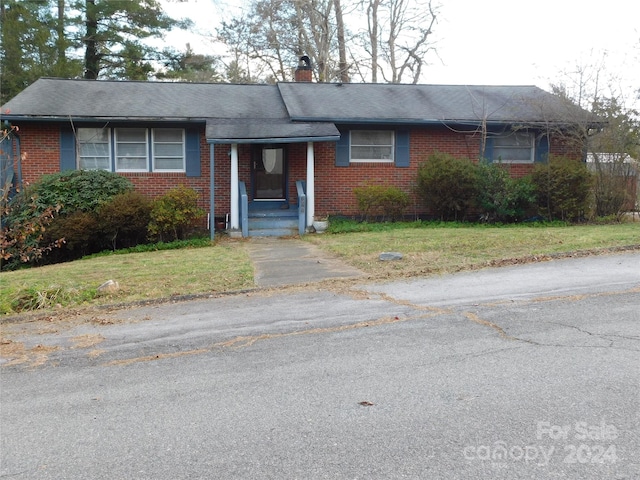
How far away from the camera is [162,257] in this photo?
41.1ft

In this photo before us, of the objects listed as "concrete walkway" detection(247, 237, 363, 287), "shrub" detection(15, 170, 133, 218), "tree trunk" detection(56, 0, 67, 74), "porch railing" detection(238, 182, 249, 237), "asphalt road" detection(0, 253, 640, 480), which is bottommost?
"asphalt road" detection(0, 253, 640, 480)

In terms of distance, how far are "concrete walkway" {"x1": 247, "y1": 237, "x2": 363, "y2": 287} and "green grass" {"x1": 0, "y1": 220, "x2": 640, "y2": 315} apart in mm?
231

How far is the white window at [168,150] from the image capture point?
1702 cm

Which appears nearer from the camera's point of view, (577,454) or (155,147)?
(577,454)

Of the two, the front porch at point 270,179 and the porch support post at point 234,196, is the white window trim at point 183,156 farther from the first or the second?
the porch support post at point 234,196

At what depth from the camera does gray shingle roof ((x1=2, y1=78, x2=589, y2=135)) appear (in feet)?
53.3

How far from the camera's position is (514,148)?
18.2 metres

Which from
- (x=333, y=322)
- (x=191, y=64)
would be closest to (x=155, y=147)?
(x=333, y=322)

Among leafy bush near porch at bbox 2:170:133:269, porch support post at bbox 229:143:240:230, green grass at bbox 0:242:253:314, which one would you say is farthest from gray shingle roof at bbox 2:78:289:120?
green grass at bbox 0:242:253:314

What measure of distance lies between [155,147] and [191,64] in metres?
17.8

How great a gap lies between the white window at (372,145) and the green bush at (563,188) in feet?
13.2

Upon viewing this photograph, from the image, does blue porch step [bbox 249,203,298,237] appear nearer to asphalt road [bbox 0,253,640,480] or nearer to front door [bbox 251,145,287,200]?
front door [bbox 251,145,287,200]

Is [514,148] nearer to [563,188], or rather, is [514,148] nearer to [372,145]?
[563,188]

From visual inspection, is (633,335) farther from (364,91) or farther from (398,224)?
(364,91)
